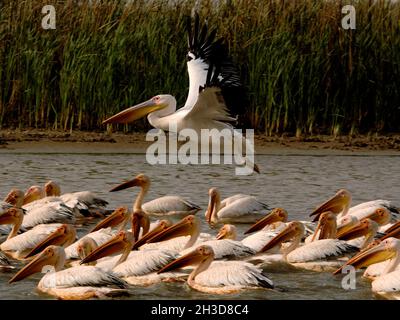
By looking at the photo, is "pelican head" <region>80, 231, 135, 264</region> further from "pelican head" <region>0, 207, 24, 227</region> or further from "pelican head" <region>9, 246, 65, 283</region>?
"pelican head" <region>0, 207, 24, 227</region>

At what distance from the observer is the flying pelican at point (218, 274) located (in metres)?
7.15

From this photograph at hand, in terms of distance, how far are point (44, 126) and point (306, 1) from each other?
330 cm

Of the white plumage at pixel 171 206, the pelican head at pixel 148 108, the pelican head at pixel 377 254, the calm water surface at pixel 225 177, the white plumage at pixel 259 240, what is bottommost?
the calm water surface at pixel 225 177

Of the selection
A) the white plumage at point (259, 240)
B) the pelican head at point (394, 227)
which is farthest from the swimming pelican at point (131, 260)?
the pelican head at point (394, 227)

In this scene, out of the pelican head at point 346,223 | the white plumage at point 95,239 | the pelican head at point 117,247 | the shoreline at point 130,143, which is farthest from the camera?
the shoreline at point 130,143

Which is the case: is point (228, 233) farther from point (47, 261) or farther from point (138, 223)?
point (47, 261)

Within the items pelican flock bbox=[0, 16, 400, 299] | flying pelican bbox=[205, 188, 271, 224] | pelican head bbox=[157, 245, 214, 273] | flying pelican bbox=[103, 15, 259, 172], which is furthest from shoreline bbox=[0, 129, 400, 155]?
pelican head bbox=[157, 245, 214, 273]

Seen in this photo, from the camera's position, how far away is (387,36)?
14.5 m

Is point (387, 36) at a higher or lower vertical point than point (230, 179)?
higher

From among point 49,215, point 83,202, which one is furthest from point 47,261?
point 83,202

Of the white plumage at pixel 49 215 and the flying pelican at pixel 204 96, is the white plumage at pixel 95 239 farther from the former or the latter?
the flying pelican at pixel 204 96

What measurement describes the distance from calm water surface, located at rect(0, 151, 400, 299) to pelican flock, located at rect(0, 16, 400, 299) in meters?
0.34
